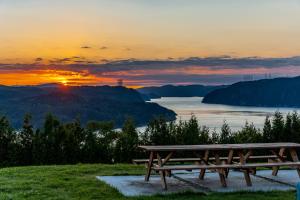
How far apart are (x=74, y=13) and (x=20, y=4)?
6.48 feet

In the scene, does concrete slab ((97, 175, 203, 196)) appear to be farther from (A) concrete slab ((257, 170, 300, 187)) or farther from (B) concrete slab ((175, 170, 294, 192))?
(A) concrete slab ((257, 170, 300, 187))

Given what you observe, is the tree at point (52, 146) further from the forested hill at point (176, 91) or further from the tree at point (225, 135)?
the forested hill at point (176, 91)

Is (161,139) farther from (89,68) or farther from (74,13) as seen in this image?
(89,68)

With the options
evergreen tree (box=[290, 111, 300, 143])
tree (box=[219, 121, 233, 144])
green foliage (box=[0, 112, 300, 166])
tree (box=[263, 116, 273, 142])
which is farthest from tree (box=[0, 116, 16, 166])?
evergreen tree (box=[290, 111, 300, 143])

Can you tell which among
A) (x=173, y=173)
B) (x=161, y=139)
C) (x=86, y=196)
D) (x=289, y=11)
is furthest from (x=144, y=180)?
(x=289, y=11)

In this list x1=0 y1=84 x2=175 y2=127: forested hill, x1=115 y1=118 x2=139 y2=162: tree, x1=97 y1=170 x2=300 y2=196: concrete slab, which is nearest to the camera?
x1=97 y1=170 x2=300 y2=196: concrete slab

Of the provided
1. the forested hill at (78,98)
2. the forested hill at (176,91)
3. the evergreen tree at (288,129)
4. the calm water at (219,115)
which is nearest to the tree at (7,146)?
the calm water at (219,115)

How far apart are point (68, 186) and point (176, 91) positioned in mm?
58203

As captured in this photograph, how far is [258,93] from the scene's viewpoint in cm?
6994

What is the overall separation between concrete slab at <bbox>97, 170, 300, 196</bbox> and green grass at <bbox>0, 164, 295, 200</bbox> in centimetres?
35

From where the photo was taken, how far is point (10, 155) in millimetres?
13750

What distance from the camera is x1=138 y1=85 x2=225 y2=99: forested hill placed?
6221cm

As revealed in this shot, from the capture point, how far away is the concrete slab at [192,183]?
8164 mm

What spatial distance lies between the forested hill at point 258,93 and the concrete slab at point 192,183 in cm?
5030
